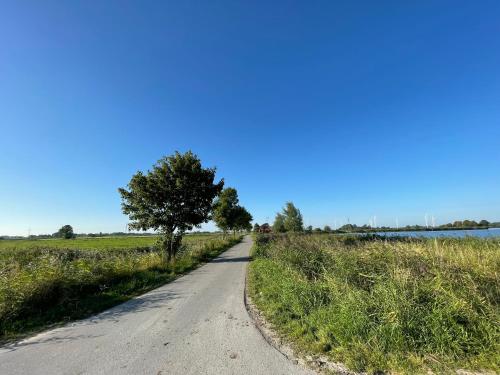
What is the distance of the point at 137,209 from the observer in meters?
17.9

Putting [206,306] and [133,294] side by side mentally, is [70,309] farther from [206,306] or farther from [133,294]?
[206,306]

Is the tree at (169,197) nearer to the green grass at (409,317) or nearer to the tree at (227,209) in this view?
the green grass at (409,317)

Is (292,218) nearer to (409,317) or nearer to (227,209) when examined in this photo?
(227,209)

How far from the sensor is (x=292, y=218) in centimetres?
7469

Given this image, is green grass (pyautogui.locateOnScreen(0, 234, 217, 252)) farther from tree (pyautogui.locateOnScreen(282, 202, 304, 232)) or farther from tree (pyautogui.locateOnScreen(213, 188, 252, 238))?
tree (pyautogui.locateOnScreen(282, 202, 304, 232))

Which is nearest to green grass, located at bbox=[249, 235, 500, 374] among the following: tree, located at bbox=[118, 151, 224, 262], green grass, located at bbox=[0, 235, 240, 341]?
green grass, located at bbox=[0, 235, 240, 341]

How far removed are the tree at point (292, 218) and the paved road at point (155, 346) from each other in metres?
67.6

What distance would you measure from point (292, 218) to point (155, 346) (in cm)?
7165

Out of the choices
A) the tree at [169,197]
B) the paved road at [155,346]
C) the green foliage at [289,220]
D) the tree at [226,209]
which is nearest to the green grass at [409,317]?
the paved road at [155,346]

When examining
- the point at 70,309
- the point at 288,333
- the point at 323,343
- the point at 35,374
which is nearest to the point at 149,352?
the point at 35,374

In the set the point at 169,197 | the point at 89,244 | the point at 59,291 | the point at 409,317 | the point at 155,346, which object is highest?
the point at 169,197

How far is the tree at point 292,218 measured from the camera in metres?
73.2

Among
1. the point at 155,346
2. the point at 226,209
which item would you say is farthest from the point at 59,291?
the point at 226,209

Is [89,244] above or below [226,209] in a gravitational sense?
below
